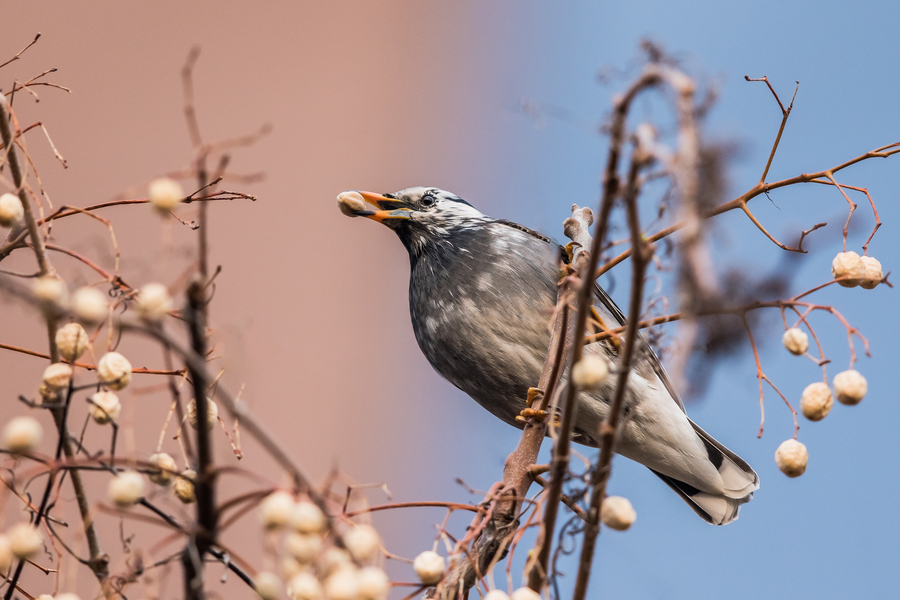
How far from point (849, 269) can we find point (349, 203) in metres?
1.33

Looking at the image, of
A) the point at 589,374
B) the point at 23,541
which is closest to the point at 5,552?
the point at 23,541

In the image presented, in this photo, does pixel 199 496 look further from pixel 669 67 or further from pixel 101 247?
pixel 669 67

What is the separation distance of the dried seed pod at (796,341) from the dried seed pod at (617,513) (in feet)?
0.89

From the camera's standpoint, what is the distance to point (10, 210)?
81 cm

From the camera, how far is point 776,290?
919 millimetres

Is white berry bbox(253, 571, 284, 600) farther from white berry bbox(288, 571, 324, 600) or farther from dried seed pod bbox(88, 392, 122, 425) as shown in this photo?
dried seed pod bbox(88, 392, 122, 425)

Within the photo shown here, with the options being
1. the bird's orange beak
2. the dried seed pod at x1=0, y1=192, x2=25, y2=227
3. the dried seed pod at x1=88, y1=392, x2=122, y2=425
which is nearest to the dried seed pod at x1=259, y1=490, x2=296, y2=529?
the dried seed pod at x1=88, y1=392, x2=122, y2=425

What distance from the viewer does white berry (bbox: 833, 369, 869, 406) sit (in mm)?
844

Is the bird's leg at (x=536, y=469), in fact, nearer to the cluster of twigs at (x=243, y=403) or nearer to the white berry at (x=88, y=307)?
the cluster of twigs at (x=243, y=403)

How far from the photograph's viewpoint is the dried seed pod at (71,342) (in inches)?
30.1

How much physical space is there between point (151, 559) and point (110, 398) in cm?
15

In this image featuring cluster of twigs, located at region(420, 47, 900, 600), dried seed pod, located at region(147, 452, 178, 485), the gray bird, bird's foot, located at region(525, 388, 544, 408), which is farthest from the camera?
the gray bird

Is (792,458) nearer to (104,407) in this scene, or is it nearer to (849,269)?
(849,269)

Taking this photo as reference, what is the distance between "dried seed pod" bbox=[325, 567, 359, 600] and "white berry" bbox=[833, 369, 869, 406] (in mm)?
523
